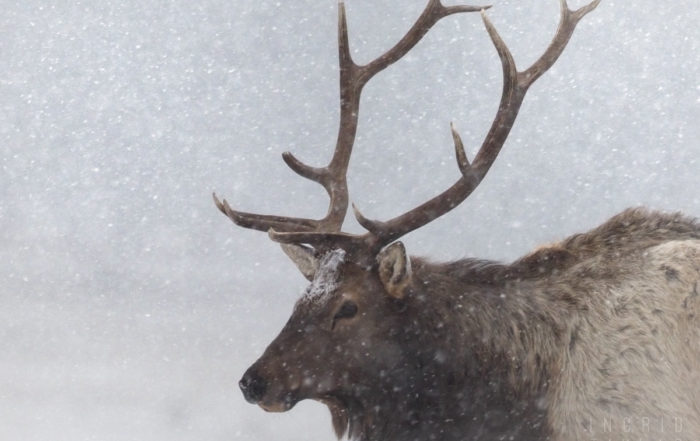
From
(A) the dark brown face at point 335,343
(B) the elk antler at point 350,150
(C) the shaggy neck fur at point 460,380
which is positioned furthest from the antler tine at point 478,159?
(C) the shaggy neck fur at point 460,380

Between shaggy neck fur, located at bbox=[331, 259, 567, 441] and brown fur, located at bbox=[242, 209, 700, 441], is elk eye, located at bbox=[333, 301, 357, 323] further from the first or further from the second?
shaggy neck fur, located at bbox=[331, 259, 567, 441]

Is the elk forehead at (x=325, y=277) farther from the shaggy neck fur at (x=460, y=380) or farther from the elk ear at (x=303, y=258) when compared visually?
the shaggy neck fur at (x=460, y=380)

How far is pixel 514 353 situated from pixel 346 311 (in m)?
1.24

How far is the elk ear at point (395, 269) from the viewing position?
249 inches

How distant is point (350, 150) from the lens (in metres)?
7.84

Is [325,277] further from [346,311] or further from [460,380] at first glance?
[460,380]

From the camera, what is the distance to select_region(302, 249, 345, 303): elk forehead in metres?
6.44

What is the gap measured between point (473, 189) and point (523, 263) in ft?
2.34

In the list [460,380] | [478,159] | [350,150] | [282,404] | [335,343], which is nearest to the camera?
[282,404]

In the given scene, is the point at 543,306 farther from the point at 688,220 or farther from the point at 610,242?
the point at 688,220

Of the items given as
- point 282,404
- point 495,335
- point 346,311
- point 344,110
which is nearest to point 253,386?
point 282,404

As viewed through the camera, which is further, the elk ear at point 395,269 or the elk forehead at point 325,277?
A: the elk forehead at point 325,277

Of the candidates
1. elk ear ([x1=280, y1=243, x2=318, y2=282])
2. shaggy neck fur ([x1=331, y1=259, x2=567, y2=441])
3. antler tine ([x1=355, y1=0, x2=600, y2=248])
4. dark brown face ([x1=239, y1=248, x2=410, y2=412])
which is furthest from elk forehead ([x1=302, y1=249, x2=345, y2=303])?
shaggy neck fur ([x1=331, y1=259, x2=567, y2=441])

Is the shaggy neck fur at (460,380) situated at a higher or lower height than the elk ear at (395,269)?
lower
